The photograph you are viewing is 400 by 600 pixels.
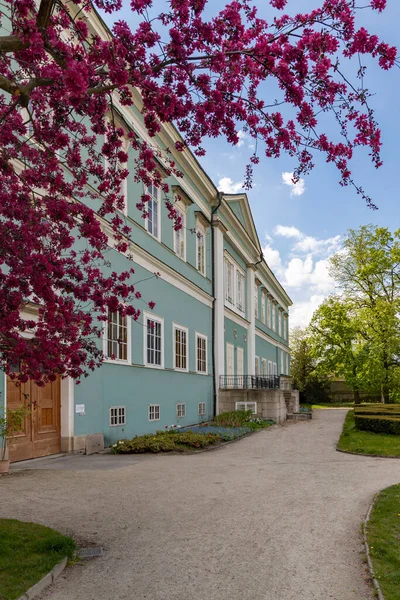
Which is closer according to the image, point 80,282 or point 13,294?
point 13,294

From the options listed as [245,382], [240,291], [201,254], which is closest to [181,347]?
[201,254]

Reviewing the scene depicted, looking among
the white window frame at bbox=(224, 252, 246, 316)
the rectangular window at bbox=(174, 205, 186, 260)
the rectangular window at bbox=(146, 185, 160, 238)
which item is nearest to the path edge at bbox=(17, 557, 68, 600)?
the rectangular window at bbox=(146, 185, 160, 238)

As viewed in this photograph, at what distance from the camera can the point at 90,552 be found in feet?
18.5

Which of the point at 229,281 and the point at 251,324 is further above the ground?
the point at 229,281

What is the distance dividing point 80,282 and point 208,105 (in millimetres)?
2521

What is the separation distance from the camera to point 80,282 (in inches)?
262

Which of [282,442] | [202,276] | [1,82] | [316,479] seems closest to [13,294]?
[1,82]

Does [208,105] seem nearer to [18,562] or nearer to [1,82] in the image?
[1,82]

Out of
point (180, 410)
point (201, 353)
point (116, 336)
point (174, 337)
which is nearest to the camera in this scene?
point (116, 336)

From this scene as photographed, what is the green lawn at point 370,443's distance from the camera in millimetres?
13742

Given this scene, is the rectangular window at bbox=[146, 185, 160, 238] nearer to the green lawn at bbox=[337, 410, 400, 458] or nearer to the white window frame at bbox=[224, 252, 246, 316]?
the green lawn at bbox=[337, 410, 400, 458]

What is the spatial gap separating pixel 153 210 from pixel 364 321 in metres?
23.9

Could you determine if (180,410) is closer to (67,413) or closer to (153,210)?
(153,210)

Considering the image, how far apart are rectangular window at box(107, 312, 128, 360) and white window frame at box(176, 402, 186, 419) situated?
5.03m
